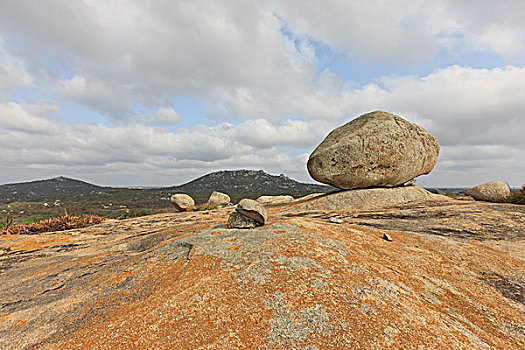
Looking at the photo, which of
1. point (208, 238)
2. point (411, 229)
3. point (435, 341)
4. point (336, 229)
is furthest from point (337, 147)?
point (435, 341)

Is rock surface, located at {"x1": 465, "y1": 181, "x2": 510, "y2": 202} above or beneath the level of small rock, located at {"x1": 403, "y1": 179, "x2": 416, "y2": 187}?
beneath

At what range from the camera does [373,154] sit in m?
14.7

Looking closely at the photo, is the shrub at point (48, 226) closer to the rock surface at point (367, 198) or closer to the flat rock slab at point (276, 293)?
the flat rock slab at point (276, 293)

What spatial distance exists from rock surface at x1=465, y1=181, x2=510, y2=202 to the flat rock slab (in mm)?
12122

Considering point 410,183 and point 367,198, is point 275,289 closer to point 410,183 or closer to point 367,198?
point 367,198

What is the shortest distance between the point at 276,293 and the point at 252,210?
10.2ft

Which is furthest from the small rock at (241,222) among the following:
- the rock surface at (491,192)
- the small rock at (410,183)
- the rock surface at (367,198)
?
the rock surface at (491,192)

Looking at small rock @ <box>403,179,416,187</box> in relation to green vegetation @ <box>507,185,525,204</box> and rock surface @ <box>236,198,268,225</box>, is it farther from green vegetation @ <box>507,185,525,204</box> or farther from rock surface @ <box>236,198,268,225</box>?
rock surface @ <box>236,198,268,225</box>

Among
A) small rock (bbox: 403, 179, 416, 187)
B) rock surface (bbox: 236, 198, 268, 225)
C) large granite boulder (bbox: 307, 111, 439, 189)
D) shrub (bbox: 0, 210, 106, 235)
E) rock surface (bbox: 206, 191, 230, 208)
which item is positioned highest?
large granite boulder (bbox: 307, 111, 439, 189)

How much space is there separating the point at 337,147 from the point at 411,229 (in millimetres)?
8544

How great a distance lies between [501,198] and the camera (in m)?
14.4

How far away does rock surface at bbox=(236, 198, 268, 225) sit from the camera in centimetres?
641

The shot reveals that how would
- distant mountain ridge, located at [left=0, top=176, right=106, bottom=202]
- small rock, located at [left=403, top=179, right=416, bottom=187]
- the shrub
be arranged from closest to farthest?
the shrub < small rock, located at [left=403, top=179, right=416, bottom=187] < distant mountain ridge, located at [left=0, top=176, right=106, bottom=202]

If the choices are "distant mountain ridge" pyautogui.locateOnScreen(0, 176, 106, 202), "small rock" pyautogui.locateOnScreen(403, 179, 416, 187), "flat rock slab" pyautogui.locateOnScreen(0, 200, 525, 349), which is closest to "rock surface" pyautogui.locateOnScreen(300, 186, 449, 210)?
"small rock" pyautogui.locateOnScreen(403, 179, 416, 187)
